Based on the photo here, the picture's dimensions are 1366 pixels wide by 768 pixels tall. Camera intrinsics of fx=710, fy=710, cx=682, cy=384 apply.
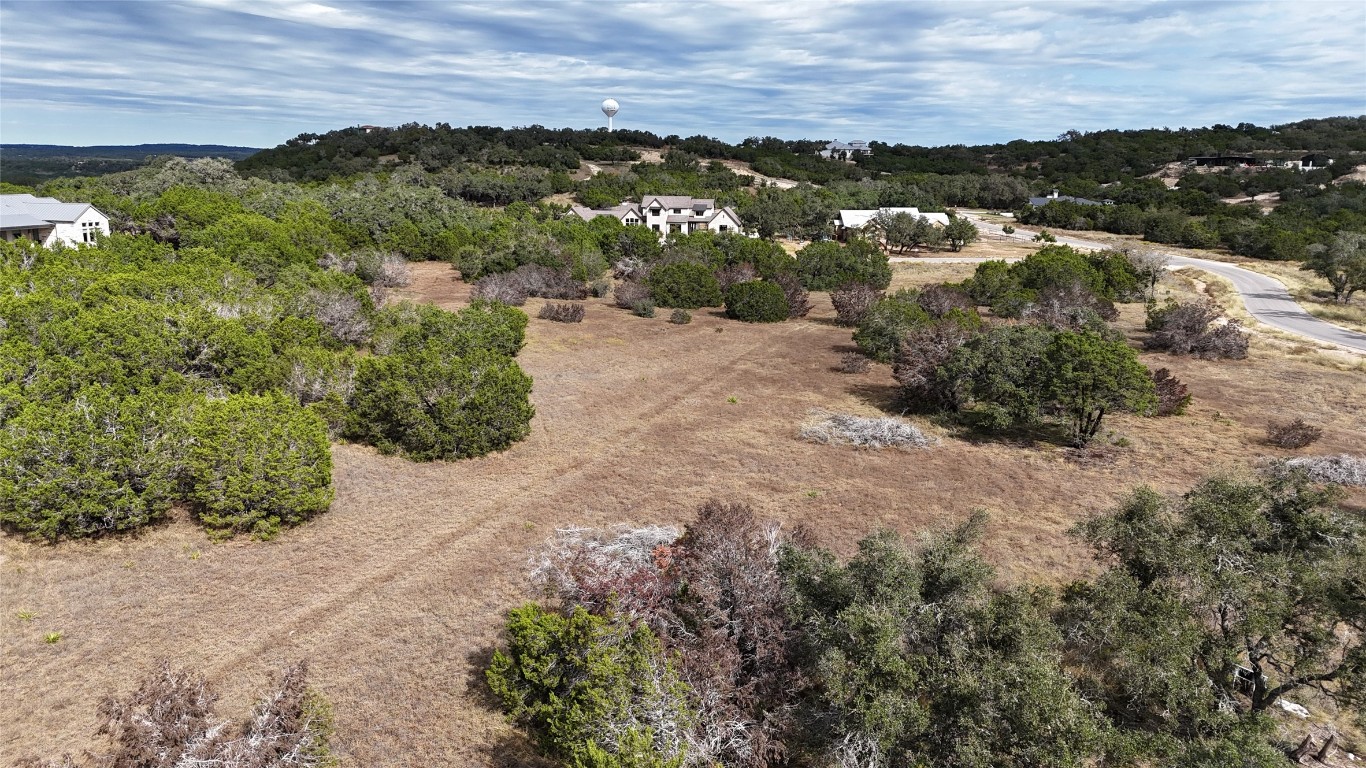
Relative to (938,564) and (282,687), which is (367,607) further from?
(938,564)

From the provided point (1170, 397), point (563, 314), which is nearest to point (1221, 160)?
point (1170, 397)

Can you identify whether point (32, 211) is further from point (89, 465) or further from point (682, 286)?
point (89, 465)

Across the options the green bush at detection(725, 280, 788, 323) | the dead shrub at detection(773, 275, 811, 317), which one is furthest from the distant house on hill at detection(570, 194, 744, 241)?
the green bush at detection(725, 280, 788, 323)

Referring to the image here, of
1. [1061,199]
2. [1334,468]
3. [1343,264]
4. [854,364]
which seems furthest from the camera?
[1061,199]

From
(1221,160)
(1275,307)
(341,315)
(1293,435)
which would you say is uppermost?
(1221,160)

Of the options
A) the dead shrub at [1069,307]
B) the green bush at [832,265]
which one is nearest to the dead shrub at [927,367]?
the dead shrub at [1069,307]
